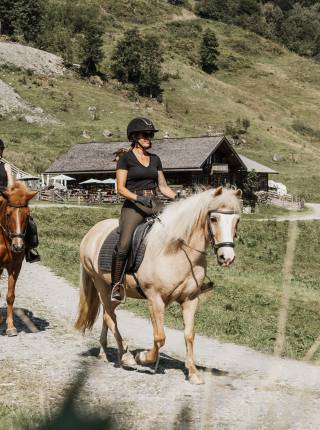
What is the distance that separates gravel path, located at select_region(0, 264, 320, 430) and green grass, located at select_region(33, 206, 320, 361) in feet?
4.25

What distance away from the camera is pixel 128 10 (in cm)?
15862

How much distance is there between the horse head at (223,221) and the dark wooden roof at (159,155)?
49564mm

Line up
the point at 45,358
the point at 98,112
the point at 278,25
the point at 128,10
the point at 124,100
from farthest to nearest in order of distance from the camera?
the point at 278,25, the point at 128,10, the point at 124,100, the point at 98,112, the point at 45,358

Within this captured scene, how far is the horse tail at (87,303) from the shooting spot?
9.88m

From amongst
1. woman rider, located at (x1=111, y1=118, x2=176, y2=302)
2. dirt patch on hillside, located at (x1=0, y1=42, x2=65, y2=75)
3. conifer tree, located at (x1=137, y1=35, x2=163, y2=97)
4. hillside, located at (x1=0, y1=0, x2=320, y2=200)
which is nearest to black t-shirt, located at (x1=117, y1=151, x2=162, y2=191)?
woman rider, located at (x1=111, y1=118, x2=176, y2=302)

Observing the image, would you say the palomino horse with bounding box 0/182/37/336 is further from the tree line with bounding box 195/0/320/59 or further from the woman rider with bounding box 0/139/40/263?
the tree line with bounding box 195/0/320/59

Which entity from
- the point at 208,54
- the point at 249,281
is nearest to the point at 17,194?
the point at 249,281

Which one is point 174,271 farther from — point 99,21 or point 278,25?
point 278,25

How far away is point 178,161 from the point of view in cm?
5928

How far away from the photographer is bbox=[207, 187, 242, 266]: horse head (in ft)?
24.5

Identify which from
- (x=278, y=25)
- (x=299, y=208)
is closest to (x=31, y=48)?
(x=299, y=208)

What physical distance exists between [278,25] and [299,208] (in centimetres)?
14145

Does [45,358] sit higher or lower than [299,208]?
higher

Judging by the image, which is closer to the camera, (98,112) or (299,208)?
(299,208)
